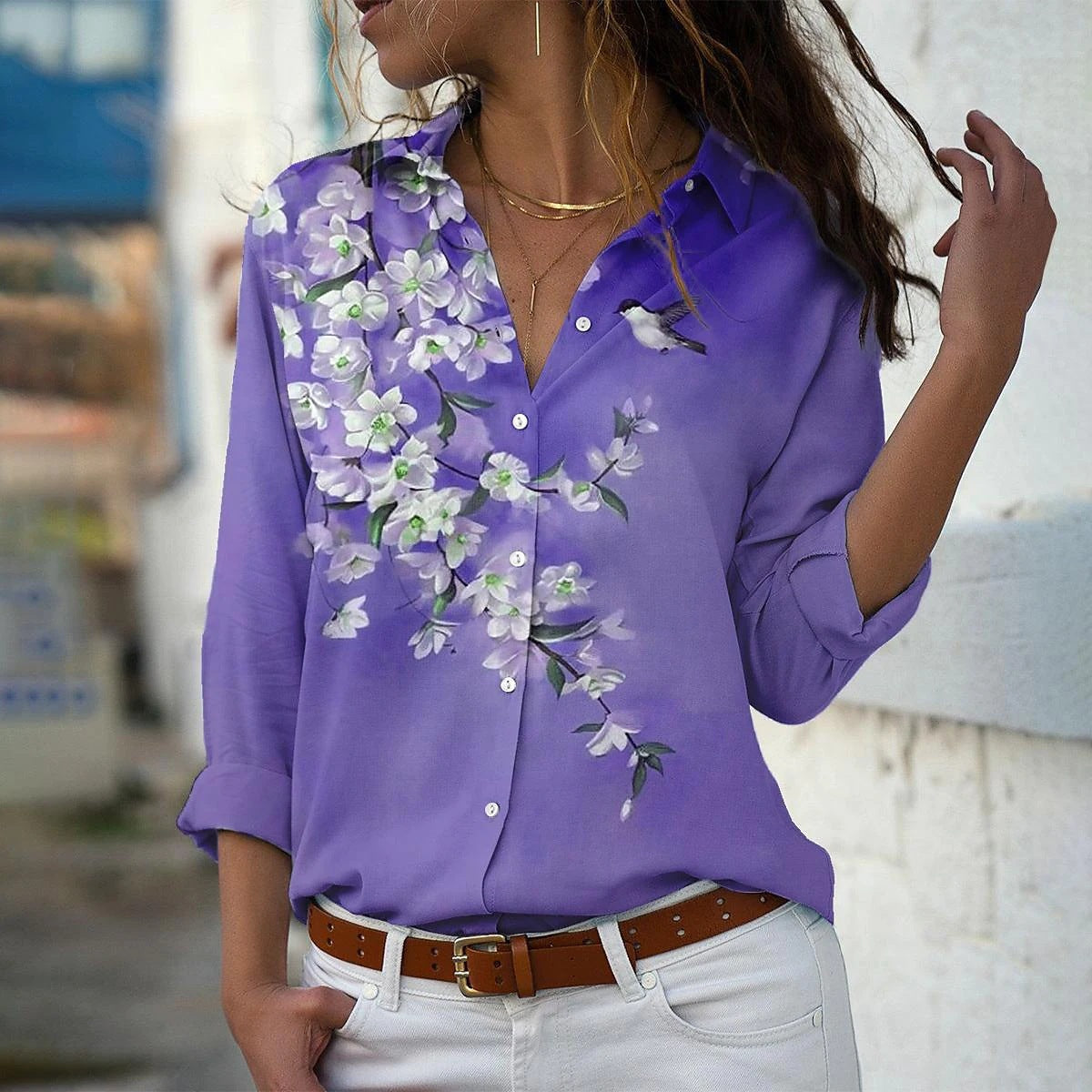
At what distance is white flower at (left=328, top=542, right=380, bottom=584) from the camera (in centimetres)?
147

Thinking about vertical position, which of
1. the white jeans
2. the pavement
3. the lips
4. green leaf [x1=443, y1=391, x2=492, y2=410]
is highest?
the lips

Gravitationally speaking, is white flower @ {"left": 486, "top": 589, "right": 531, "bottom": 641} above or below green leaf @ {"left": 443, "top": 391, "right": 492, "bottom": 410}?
below

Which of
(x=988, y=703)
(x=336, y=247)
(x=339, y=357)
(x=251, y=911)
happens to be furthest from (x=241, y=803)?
(x=988, y=703)

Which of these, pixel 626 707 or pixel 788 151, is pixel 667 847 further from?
pixel 788 151

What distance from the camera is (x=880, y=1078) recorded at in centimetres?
254

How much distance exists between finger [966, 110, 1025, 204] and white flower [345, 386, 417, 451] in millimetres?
543

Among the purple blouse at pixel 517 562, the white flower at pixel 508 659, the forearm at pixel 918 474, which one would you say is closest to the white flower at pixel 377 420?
the purple blouse at pixel 517 562

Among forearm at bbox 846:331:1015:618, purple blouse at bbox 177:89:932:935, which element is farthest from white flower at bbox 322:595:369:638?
forearm at bbox 846:331:1015:618

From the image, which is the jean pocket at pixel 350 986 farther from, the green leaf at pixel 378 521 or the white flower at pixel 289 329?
the white flower at pixel 289 329

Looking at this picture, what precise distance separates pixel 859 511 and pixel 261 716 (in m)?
0.57

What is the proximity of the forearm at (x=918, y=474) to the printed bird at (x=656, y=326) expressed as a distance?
198 mm

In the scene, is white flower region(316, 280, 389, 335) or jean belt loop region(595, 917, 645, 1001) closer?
jean belt loop region(595, 917, 645, 1001)

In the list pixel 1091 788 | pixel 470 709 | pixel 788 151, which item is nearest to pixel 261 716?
pixel 470 709

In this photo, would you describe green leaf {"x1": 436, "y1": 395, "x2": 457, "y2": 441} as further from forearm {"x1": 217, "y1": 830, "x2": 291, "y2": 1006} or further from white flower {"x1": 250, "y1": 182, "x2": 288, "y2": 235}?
forearm {"x1": 217, "y1": 830, "x2": 291, "y2": 1006}
